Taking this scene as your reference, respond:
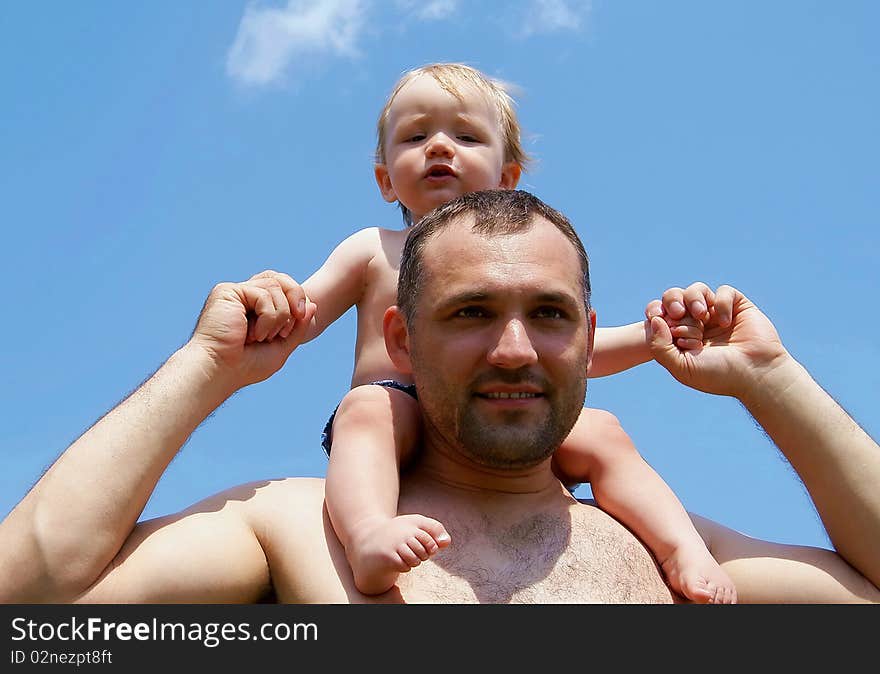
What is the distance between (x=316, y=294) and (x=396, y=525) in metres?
1.61

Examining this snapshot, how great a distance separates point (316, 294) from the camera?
4344 millimetres

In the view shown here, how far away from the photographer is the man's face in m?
3.44

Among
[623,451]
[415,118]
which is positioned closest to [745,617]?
[623,451]

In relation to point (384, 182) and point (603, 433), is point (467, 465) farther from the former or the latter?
point (384, 182)

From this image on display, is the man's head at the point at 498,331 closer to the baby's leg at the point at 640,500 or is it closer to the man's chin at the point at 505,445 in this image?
the man's chin at the point at 505,445

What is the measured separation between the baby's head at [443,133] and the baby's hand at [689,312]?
1122 millimetres

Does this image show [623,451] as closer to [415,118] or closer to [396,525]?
[396,525]

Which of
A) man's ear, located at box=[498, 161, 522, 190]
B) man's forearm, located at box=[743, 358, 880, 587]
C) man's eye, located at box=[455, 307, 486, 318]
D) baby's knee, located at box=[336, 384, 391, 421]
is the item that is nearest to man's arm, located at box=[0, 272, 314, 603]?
baby's knee, located at box=[336, 384, 391, 421]

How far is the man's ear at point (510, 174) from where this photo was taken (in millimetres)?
5109

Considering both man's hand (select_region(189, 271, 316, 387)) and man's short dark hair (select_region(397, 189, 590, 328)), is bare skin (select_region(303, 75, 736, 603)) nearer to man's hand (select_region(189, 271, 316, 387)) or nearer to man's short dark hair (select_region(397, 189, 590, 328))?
man's hand (select_region(189, 271, 316, 387))

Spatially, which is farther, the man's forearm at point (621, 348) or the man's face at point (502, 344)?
the man's forearm at point (621, 348)

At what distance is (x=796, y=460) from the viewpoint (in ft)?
12.2

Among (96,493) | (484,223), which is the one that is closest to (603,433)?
(484,223)

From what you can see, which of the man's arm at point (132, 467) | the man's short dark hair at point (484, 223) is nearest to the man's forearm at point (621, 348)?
the man's short dark hair at point (484, 223)
